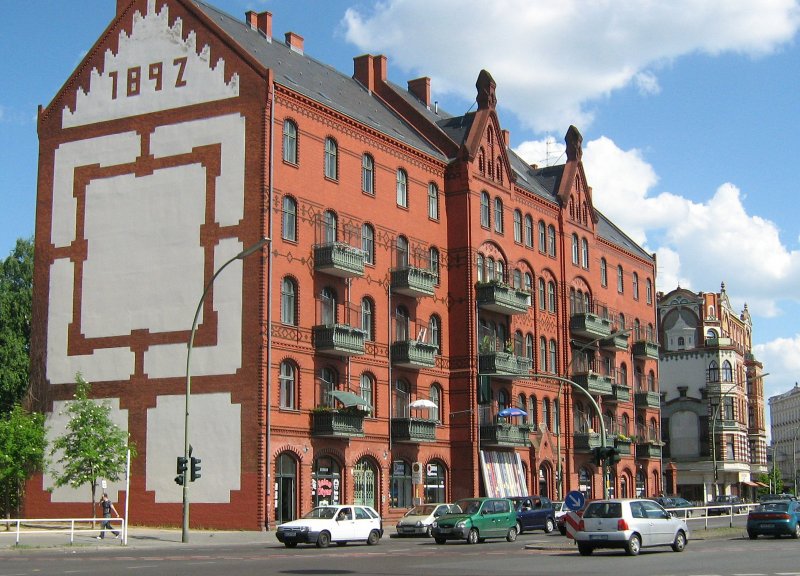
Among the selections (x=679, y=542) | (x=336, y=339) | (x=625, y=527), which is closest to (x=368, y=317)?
(x=336, y=339)

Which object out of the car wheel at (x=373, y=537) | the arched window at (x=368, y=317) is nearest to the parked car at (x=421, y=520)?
the car wheel at (x=373, y=537)

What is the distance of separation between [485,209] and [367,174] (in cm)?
995

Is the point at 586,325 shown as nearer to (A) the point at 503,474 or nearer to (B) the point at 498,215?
(B) the point at 498,215

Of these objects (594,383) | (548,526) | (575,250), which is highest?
(575,250)

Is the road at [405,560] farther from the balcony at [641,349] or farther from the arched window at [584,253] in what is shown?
the balcony at [641,349]

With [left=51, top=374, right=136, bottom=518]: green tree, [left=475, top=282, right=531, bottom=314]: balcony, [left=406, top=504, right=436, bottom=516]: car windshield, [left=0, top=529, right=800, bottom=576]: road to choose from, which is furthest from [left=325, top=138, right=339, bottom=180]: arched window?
[left=0, top=529, right=800, bottom=576]: road

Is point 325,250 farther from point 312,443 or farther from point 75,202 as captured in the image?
point 75,202

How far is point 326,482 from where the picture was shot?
158 ft

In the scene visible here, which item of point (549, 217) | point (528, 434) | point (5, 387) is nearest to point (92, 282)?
point (5, 387)

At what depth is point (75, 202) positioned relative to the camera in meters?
51.5

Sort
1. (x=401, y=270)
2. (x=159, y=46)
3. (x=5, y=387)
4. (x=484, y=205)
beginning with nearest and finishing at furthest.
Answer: (x=159, y=46) < (x=401, y=270) < (x=484, y=205) < (x=5, y=387)

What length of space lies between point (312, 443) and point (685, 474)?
63.5 meters

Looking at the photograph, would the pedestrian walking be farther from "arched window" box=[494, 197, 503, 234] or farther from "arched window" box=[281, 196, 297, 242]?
"arched window" box=[494, 197, 503, 234]

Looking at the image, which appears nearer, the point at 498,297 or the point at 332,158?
the point at 332,158
